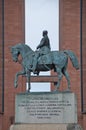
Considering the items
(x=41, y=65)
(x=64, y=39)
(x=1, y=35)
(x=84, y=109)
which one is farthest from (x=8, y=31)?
(x=41, y=65)

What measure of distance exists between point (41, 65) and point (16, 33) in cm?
1240

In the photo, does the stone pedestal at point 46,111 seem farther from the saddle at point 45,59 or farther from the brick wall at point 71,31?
the brick wall at point 71,31

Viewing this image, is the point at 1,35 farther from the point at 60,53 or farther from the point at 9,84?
the point at 60,53

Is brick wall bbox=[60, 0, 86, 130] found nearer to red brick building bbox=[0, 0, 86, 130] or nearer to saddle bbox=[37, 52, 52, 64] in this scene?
red brick building bbox=[0, 0, 86, 130]

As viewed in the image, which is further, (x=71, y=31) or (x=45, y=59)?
(x=71, y=31)

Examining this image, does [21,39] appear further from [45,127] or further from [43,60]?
[45,127]

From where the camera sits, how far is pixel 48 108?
2545 centimetres

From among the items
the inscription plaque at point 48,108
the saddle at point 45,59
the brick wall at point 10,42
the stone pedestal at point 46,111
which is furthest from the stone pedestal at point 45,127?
the brick wall at point 10,42

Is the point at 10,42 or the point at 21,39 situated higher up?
the point at 21,39

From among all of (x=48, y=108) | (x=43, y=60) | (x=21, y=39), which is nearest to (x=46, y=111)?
(x=48, y=108)

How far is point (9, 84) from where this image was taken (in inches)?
1492

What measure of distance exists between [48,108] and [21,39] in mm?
13045

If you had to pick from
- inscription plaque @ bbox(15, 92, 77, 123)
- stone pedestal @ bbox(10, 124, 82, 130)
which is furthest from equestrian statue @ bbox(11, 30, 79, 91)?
stone pedestal @ bbox(10, 124, 82, 130)

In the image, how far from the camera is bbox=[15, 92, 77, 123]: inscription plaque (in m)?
25.4
